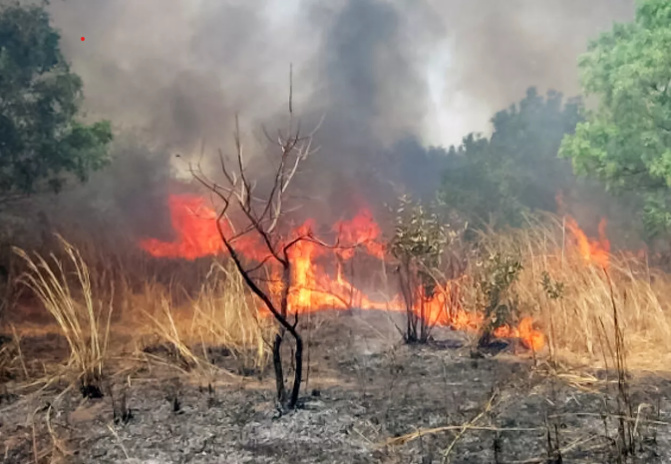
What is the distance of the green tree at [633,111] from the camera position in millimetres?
8750

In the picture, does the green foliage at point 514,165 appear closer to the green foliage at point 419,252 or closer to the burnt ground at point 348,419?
the green foliage at point 419,252

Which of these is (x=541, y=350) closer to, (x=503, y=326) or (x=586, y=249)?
(x=503, y=326)

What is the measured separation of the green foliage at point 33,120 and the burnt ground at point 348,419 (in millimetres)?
5315

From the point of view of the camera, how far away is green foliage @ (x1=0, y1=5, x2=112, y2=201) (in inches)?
401

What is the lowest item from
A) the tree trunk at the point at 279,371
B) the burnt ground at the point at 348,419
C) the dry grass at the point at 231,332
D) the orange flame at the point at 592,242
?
the burnt ground at the point at 348,419

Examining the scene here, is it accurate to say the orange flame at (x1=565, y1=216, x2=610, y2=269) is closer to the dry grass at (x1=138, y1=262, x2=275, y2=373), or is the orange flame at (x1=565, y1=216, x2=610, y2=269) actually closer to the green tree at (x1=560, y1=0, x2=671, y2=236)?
the green tree at (x1=560, y1=0, x2=671, y2=236)

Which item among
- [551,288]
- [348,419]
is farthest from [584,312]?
[348,419]

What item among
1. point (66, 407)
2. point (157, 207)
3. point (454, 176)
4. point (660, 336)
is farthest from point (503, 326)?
point (157, 207)

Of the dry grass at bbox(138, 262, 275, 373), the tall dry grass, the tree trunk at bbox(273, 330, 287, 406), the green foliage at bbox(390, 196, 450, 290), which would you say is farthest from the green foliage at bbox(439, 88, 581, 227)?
the tree trunk at bbox(273, 330, 287, 406)

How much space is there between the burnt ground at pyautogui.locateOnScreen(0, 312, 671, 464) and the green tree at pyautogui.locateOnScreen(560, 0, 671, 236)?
15.0ft

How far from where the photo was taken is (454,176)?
13.7 metres

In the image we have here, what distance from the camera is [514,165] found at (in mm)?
13750

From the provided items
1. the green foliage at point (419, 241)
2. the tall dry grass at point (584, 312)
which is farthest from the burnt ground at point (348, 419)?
the green foliage at point (419, 241)

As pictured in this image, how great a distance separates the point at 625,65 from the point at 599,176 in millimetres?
1785
